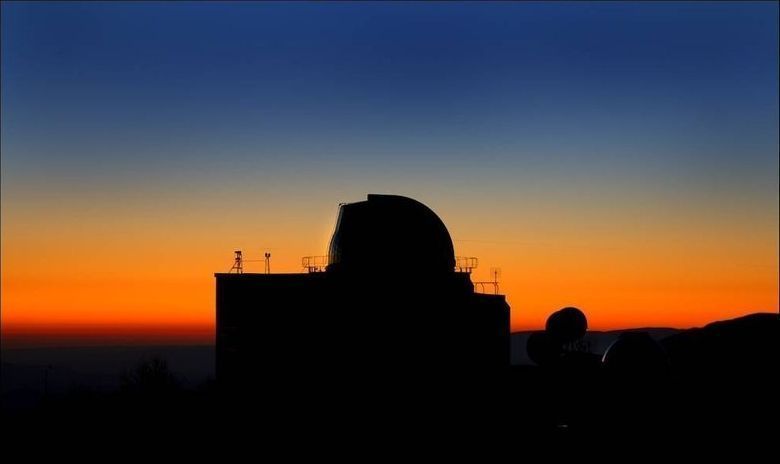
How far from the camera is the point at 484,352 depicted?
40.6 m

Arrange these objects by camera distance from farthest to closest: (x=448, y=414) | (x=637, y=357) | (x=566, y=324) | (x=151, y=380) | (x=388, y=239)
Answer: (x=151, y=380) → (x=566, y=324) → (x=388, y=239) → (x=448, y=414) → (x=637, y=357)

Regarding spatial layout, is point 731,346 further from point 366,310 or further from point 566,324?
point 366,310

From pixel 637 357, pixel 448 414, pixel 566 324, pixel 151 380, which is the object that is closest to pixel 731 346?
pixel 566 324

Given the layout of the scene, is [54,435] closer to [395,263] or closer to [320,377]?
[320,377]

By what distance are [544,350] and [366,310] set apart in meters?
11.8

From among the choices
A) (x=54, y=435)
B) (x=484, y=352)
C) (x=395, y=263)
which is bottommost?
(x=54, y=435)

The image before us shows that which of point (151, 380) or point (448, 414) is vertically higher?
point (151, 380)

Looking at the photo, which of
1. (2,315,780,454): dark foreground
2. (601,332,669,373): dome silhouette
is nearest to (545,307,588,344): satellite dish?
(2,315,780,454): dark foreground

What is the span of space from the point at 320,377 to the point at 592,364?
1471 cm

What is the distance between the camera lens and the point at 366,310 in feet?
125

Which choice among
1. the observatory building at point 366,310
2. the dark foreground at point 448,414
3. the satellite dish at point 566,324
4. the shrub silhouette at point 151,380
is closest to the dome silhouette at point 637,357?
the dark foreground at point 448,414

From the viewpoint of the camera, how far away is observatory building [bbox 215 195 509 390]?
3800cm

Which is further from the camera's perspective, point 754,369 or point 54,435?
point 754,369

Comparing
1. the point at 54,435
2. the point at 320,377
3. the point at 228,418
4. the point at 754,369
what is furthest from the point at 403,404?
the point at 754,369
